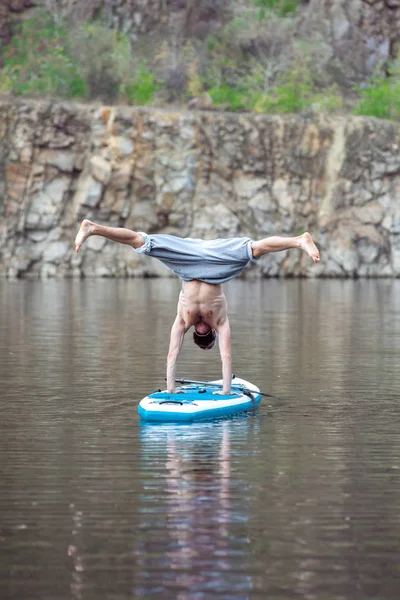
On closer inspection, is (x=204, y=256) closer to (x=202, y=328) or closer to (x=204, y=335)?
(x=202, y=328)

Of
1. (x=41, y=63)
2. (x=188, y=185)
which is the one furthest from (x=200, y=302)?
(x=41, y=63)

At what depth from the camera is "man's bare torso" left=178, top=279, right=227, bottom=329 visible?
16.9 metres

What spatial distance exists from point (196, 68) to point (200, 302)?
81858mm

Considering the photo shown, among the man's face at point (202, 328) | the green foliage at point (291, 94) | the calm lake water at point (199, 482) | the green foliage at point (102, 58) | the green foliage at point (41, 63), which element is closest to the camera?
the calm lake water at point (199, 482)

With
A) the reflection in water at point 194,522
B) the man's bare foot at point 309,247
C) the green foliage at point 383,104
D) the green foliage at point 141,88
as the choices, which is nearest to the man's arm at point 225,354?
the man's bare foot at point 309,247

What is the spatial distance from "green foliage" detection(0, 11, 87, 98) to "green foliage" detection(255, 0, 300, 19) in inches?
663

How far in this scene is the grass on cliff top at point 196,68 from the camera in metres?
89.4

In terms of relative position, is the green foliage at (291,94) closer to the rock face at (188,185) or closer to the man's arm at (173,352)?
the rock face at (188,185)

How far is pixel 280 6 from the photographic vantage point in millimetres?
104812

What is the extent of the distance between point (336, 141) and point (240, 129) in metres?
5.89

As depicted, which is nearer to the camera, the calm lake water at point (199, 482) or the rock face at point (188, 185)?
the calm lake water at point (199, 482)

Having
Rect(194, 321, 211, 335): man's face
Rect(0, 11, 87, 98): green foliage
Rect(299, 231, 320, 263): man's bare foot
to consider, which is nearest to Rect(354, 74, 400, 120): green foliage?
Rect(0, 11, 87, 98): green foliage

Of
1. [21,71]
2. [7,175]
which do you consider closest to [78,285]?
[7,175]

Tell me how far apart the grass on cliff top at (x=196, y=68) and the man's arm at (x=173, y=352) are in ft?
232
